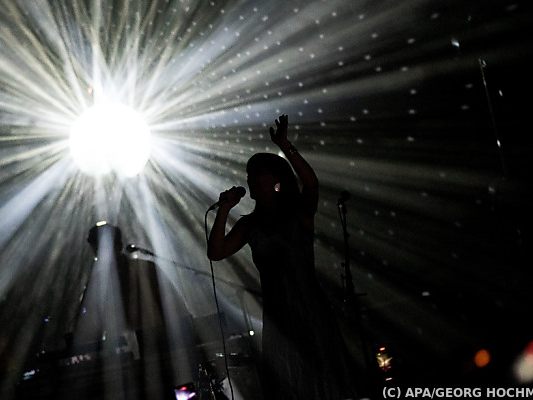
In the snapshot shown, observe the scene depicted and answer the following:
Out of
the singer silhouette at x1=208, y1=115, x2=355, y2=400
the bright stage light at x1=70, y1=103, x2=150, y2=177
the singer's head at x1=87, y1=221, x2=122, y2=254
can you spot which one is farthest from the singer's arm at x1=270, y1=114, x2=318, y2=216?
the bright stage light at x1=70, y1=103, x2=150, y2=177

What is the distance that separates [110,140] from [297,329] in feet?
15.7

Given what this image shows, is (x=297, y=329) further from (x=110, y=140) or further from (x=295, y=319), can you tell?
(x=110, y=140)

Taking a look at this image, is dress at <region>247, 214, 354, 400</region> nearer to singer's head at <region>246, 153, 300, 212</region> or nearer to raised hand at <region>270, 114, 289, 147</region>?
singer's head at <region>246, 153, 300, 212</region>

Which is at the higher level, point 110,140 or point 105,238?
point 110,140

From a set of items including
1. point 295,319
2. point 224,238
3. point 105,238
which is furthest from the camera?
point 105,238

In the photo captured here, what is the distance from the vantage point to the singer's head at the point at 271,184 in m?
2.07

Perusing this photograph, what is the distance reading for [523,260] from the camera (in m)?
4.38

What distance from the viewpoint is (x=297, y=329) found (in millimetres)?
1886

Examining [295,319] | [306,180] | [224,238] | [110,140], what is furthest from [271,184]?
[110,140]

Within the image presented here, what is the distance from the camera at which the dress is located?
1888 mm

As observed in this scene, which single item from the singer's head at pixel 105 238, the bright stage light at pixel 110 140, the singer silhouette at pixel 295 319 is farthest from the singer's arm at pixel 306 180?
the bright stage light at pixel 110 140

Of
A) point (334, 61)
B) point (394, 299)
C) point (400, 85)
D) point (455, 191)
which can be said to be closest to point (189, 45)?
point (334, 61)

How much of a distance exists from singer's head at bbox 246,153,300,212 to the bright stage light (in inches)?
172

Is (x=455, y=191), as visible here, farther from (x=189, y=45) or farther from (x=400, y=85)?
(x=189, y=45)
